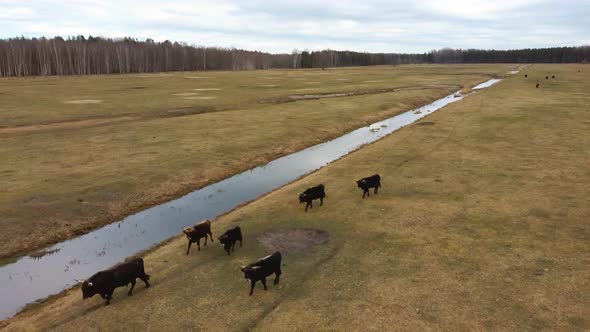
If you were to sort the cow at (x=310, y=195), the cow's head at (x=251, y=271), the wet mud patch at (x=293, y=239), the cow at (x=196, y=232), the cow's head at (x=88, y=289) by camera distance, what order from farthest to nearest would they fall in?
the cow at (x=310, y=195) → the wet mud patch at (x=293, y=239) → the cow at (x=196, y=232) → the cow's head at (x=251, y=271) → the cow's head at (x=88, y=289)

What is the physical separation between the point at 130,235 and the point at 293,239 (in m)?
10.0

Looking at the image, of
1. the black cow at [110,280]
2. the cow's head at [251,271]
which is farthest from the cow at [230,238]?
the black cow at [110,280]

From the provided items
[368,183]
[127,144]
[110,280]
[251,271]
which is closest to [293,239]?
[251,271]

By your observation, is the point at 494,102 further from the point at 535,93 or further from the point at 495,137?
the point at 495,137

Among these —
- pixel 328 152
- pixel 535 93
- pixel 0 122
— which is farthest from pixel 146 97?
pixel 535 93

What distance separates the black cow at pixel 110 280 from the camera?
15.3 metres

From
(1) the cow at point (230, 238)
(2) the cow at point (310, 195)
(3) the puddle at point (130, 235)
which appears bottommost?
(3) the puddle at point (130, 235)

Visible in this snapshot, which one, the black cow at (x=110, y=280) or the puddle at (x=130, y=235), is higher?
the black cow at (x=110, y=280)

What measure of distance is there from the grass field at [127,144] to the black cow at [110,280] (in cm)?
894

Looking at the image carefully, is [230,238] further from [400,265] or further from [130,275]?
[400,265]

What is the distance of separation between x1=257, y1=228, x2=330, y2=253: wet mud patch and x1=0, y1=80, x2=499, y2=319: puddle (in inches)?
190

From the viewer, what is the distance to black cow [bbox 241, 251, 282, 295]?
1562 centimetres

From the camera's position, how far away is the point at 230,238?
751 inches

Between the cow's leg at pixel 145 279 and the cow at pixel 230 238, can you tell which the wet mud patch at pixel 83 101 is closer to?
the cow at pixel 230 238
